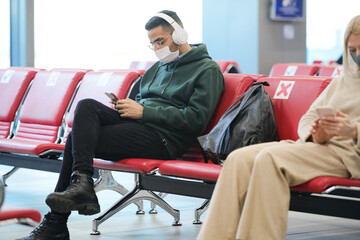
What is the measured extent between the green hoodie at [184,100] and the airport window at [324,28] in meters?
8.96

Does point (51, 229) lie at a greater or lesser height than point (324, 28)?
lesser

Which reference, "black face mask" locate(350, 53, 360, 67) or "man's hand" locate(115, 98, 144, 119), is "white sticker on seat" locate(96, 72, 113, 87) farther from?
"black face mask" locate(350, 53, 360, 67)

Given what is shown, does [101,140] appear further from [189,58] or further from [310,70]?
[310,70]

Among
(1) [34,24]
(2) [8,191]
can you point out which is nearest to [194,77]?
(2) [8,191]

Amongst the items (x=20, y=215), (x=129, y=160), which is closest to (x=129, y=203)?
(x=129, y=160)

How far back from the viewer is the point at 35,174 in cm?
598

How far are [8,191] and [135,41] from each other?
15.4 ft

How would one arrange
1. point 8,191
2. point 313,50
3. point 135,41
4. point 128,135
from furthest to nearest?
point 313,50, point 135,41, point 8,191, point 128,135

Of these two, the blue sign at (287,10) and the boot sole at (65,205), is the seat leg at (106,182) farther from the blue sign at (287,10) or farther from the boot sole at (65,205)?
the blue sign at (287,10)

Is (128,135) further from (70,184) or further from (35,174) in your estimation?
(35,174)

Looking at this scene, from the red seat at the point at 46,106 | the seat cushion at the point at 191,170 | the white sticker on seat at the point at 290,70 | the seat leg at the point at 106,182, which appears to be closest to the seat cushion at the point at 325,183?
the seat cushion at the point at 191,170

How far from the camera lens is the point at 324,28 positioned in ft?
41.3

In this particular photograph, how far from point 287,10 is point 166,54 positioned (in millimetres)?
5711

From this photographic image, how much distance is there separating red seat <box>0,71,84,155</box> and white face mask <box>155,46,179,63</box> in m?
1.09
